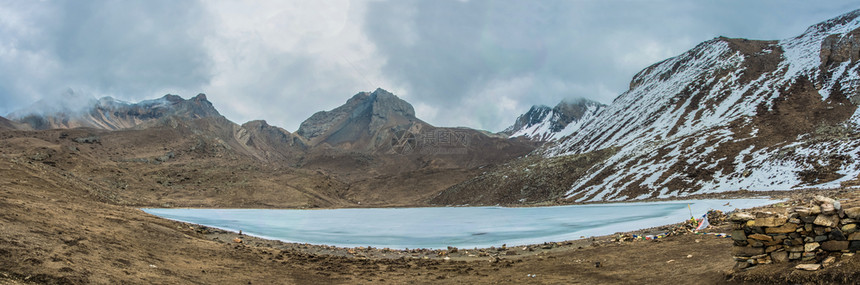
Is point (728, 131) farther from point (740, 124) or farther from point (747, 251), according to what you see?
point (747, 251)

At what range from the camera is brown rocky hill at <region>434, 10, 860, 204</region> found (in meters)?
51.5

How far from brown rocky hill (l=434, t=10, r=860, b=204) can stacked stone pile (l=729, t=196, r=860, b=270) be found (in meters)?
40.2

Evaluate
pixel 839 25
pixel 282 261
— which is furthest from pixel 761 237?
pixel 839 25

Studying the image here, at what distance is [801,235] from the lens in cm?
962

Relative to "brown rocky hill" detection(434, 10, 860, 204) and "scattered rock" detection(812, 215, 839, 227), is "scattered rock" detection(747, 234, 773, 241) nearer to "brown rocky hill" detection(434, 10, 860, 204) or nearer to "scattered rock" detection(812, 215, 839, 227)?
"scattered rock" detection(812, 215, 839, 227)

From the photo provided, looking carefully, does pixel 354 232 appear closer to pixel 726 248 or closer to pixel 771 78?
pixel 726 248

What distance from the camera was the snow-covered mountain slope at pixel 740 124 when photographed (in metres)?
50.9

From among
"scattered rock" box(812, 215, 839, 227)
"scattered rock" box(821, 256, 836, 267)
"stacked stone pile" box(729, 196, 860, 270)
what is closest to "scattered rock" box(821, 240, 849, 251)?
"stacked stone pile" box(729, 196, 860, 270)

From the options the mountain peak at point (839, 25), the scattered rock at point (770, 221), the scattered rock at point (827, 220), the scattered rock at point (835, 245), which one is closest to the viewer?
the scattered rock at point (835, 245)

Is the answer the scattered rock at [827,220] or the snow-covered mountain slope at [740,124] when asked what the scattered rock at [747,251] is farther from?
the snow-covered mountain slope at [740,124]

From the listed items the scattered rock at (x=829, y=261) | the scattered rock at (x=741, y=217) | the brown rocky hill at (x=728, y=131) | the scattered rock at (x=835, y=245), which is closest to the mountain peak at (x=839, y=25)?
the brown rocky hill at (x=728, y=131)

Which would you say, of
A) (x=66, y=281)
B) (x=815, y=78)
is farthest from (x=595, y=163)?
(x=66, y=281)

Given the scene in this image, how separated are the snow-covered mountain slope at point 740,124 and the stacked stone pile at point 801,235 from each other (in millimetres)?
42440

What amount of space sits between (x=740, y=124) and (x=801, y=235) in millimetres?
78893
